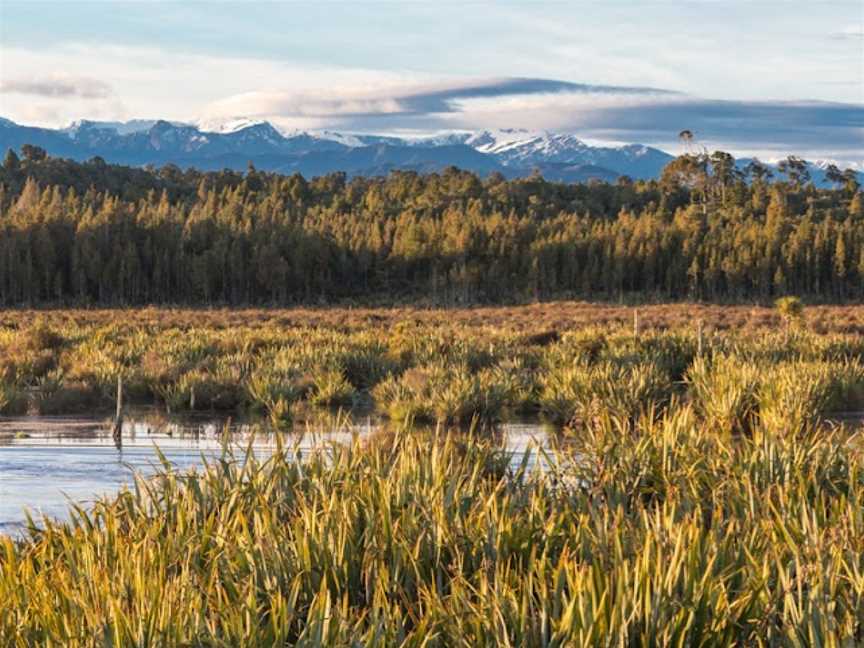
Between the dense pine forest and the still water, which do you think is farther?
the dense pine forest

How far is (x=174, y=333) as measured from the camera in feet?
124

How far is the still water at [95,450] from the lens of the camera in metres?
13.0

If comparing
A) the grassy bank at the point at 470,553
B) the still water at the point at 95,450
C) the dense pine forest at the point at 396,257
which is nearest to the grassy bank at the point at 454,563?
the grassy bank at the point at 470,553

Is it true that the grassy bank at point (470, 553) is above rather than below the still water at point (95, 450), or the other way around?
above

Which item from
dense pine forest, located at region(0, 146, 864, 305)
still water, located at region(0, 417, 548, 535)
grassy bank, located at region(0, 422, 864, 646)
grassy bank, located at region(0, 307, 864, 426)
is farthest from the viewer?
dense pine forest, located at region(0, 146, 864, 305)

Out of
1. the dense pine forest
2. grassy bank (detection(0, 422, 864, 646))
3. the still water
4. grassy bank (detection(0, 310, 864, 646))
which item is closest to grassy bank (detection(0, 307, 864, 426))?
the still water

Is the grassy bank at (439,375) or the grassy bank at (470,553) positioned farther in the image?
the grassy bank at (439,375)

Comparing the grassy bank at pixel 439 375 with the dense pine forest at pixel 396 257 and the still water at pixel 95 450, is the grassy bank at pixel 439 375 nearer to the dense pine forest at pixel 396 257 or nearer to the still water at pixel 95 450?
the still water at pixel 95 450

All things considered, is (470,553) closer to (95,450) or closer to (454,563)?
(454,563)

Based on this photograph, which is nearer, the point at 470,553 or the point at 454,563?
the point at 454,563

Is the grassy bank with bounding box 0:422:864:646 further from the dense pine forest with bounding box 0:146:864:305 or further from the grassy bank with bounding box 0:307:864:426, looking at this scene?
the dense pine forest with bounding box 0:146:864:305

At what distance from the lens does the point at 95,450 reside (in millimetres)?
17516

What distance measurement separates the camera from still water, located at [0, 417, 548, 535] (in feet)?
42.7

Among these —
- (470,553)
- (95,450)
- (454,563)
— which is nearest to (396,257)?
(95,450)
